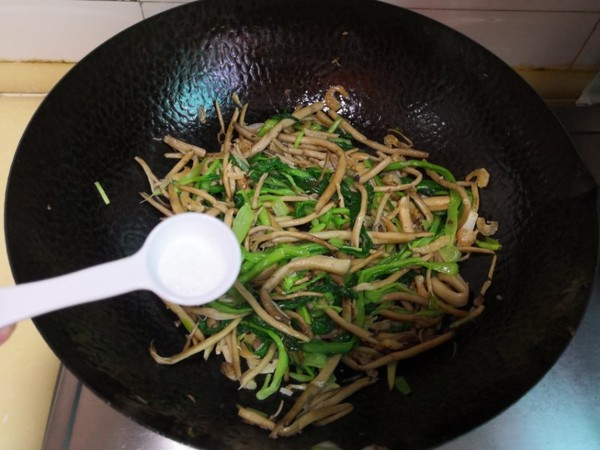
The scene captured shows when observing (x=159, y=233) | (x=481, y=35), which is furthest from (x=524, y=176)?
(x=159, y=233)

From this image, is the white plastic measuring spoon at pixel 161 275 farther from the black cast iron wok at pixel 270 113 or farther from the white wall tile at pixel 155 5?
the white wall tile at pixel 155 5

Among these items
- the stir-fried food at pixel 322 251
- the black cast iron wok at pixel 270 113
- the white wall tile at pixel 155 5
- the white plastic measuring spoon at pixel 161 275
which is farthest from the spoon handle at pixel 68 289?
the white wall tile at pixel 155 5

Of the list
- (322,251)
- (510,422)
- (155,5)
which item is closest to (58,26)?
(155,5)

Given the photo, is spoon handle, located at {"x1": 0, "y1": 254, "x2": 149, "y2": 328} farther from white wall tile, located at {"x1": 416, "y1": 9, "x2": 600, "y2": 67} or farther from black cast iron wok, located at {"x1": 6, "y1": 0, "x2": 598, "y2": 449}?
white wall tile, located at {"x1": 416, "y1": 9, "x2": 600, "y2": 67}

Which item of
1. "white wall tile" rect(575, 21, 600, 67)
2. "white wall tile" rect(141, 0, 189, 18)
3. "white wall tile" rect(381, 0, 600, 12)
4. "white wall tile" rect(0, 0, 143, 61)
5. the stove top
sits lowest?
the stove top

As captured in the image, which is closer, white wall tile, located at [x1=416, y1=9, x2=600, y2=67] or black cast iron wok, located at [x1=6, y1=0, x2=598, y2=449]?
black cast iron wok, located at [x1=6, y1=0, x2=598, y2=449]

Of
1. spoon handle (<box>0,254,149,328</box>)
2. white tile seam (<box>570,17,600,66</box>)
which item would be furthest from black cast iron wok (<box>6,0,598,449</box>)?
white tile seam (<box>570,17,600,66</box>)

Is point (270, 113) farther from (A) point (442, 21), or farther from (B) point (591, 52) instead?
(B) point (591, 52)
